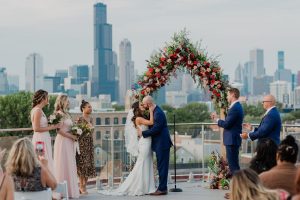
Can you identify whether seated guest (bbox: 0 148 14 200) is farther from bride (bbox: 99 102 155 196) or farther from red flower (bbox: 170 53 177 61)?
red flower (bbox: 170 53 177 61)

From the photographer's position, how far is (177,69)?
12.0 meters

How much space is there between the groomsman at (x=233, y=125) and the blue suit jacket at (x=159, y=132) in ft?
2.79

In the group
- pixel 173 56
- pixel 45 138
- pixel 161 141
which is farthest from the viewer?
pixel 173 56

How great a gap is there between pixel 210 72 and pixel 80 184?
287 centimetres

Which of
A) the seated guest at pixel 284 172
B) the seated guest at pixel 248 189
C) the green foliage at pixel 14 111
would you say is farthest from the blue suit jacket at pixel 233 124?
the green foliage at pixel 14 111

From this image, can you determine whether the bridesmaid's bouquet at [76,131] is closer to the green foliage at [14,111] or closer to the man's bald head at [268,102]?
the man's bald head at [268,102]

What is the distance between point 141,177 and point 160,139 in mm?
716

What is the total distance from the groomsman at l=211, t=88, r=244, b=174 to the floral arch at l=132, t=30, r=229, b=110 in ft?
3.77

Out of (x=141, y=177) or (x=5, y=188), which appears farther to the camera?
(x=141, y=177)

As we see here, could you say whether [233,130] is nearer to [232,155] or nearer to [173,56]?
[232,155]

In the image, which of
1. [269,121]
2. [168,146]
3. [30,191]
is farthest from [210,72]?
[30,191]

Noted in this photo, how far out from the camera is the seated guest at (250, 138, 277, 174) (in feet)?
20.7

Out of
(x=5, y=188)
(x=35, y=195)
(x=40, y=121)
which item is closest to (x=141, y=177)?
(x=40, y=121)

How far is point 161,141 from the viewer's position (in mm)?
11062
